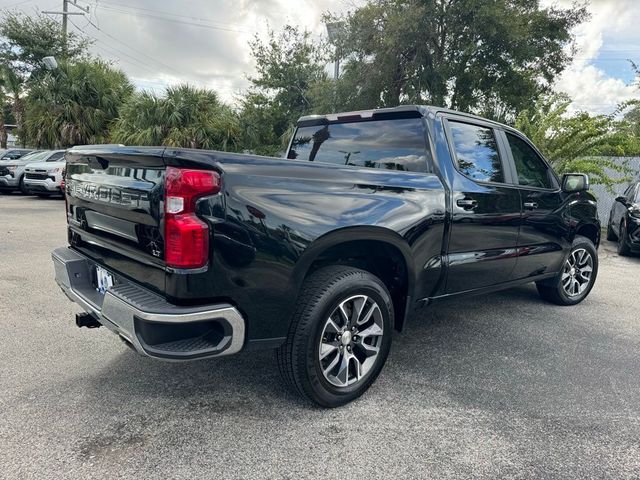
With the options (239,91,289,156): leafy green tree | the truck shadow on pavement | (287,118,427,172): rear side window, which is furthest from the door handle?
(239,91,289,156): leafy green tree

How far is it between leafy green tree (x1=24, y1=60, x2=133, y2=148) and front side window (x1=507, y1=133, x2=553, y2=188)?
18.8m

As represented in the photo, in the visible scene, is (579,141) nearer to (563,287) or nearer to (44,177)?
(563,287)

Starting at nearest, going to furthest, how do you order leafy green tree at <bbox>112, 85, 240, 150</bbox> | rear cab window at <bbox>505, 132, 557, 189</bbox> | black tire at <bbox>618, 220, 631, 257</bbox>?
rear cab window at <bbox>505, 132, 557, 189</bbox>
black tire at <bbox>618, 220, 631, 257</bbox>
leafy green tree at <bbox>112, 85, 240, 150</bbox>

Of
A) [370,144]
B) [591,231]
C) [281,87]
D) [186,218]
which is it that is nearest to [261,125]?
[281,87]

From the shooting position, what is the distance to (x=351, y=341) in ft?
9.43

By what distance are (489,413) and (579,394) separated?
75 cm

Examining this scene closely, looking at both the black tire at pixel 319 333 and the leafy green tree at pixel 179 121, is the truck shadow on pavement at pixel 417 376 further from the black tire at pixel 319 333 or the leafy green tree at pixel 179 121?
the leafy green tree at pixel 179 121

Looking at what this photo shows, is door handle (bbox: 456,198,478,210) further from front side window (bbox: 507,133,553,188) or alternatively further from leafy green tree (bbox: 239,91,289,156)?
leafy green tree (bbox: 239,91,289,156)

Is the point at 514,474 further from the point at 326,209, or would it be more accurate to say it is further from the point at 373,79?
the point at 373,79

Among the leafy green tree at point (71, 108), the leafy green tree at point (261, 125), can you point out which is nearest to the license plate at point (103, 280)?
the leafy green tree at point (261, 125)

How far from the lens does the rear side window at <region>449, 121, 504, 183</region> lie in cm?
356

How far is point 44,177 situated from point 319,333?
1425cm

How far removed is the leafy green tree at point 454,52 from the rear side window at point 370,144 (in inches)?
405

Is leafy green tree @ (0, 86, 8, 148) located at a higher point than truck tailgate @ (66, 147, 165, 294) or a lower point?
higher
